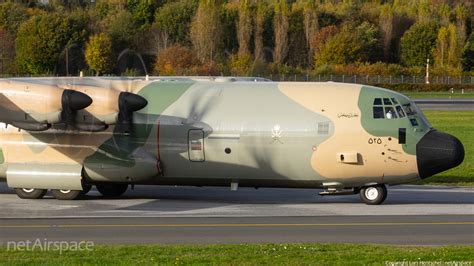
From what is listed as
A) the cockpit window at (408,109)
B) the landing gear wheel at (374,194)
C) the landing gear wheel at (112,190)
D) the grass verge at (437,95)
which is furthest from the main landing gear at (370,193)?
the grass verge at (437,95)

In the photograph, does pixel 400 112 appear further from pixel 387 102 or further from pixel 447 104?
pixel 447 104

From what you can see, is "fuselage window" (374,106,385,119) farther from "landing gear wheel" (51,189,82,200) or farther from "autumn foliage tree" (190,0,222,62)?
"autumn foliage tree" (190,0,222,62)

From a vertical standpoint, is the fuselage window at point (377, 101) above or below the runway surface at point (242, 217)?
above

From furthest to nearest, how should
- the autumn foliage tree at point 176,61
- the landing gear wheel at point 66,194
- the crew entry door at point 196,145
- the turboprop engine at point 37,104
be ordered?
the autumn foliage tree at point 176,61
the landing gear wheel at point 66,194
the crew entry door at point 196,145
the turboprop engine at point 37,104

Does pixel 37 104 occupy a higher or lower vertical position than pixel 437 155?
higher

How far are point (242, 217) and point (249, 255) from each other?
5270 millimetres

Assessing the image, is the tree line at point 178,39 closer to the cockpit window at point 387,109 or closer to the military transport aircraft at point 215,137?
the military transport aircraft at point 215,137

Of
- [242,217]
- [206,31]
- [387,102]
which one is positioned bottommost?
[242,217]

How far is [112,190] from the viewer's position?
84.4ft

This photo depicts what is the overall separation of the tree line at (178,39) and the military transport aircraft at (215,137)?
478cm

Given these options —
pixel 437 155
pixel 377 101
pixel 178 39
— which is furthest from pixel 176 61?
pixel 437 155

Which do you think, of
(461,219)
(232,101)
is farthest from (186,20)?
(461,219)

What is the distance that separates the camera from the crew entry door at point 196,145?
23.9 metres

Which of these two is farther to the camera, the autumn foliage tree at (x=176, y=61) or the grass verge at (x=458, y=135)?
the autumn foliage tree at (x=176, y=61)
